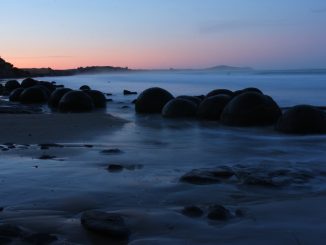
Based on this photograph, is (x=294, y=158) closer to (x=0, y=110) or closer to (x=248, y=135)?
(x=248, y=135)

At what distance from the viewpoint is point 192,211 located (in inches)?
192

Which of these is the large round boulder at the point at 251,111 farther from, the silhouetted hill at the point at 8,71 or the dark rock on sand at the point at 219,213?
the silhouetted hill at the point at 8,71

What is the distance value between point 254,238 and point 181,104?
11.3 metres

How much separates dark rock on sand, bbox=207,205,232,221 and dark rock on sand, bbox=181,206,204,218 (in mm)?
94

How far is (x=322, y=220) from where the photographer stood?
461cm

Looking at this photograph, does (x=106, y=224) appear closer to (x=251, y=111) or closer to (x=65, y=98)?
(x=251, y=111)

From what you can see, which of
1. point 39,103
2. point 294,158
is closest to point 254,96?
point 294,158

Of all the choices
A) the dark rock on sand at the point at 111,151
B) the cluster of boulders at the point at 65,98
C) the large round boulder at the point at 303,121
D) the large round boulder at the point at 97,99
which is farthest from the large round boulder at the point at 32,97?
the dark rock on sand at the point at 111,151

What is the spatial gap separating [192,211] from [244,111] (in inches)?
329

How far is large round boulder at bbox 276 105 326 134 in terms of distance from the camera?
1129 cm

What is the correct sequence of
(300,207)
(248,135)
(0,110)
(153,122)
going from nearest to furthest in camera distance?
(300,207), (248,135), (153,122), (0,110)

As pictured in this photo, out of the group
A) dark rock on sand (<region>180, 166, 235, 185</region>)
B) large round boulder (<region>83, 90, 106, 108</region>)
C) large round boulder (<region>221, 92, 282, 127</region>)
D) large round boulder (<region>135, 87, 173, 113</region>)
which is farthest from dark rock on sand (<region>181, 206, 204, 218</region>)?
large round boulder (<region>83, 90, 106, 108</region>)

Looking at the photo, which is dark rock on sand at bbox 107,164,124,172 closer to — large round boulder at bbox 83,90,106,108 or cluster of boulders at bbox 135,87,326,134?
cluster of boulders at bbox 135,87,326,134

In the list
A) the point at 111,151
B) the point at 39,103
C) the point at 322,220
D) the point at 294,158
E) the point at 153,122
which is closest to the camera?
the point at 322,220
